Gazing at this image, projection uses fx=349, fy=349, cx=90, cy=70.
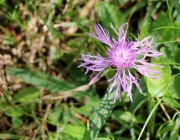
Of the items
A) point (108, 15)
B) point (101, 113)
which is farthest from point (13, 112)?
point (108, 15)

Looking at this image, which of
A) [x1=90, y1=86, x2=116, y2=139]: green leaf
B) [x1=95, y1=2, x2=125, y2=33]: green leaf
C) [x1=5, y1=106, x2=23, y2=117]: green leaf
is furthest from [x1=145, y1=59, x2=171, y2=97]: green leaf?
[x1=5, y1=106, x2=23, y2=117]: green leaf

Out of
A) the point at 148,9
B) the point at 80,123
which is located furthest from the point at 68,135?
the point at 148,9

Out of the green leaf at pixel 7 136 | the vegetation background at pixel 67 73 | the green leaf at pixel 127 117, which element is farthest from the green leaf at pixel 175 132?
the green leaf at pixel 7 136

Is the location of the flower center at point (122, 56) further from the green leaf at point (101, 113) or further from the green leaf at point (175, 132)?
the green leaf at point (175, 132)

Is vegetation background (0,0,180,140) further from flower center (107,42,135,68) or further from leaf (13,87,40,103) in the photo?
flower center (107,42,135,68)

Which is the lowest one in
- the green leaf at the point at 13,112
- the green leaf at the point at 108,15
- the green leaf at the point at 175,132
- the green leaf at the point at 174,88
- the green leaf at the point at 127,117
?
the green leaf at the point at 175,132

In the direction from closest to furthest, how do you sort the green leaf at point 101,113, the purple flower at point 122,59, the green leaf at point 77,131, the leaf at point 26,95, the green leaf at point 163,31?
the purple flower at point 122,59 → the green leaf at point 101,113 → the green leaf at point 77,131 → the green leaf at point 163,31 → the leaf at point 26,95

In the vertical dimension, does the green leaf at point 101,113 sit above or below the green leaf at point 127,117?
above
